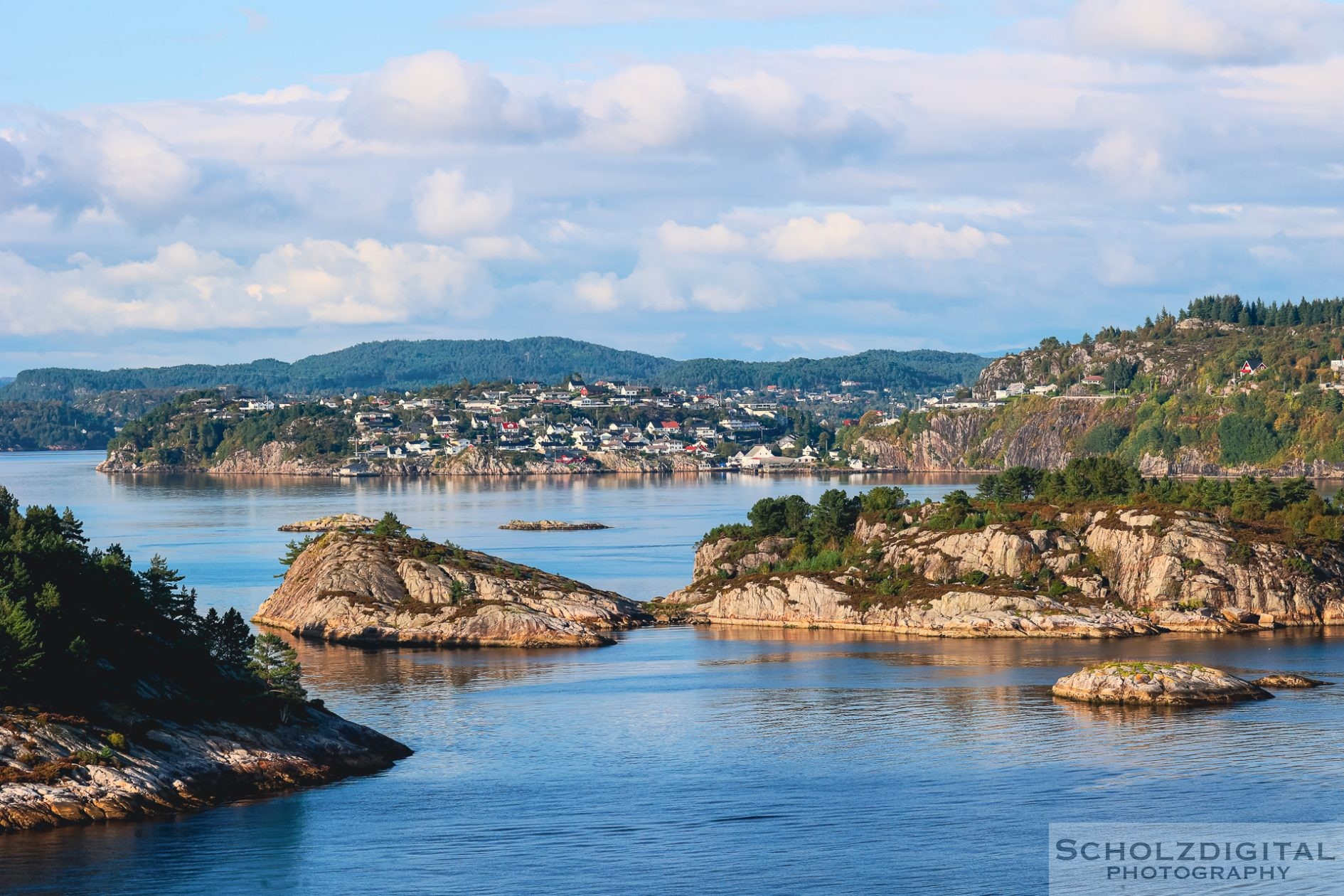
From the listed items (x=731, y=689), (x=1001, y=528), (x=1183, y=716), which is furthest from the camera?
(x=1001, y=528)

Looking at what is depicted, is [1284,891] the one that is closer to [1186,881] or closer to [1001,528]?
[1186,881]

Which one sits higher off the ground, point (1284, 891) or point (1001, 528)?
point (1001, 528)

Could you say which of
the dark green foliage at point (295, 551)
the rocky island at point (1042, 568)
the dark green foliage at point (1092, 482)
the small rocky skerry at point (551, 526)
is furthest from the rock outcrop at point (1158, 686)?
the small rocky skerry at point (551, 526)

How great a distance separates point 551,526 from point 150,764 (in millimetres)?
110081

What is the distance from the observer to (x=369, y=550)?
86.1m

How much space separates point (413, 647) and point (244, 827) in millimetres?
35426

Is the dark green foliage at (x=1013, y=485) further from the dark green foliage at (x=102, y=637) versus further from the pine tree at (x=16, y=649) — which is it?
the pine tree at (x=16, y=649)

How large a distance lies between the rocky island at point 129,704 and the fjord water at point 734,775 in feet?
4.11

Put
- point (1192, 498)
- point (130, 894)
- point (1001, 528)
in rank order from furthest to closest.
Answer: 1. point (1192, 498)
2. point (1001, 528)
3. point (130, 894)

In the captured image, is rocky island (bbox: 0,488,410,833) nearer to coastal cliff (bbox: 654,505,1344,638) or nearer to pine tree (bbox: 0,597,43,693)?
pine tree (bbox: 0,597,43,693)

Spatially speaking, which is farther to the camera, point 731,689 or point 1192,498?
point 1192,498

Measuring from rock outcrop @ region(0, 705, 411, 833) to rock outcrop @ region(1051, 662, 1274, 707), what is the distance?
2679cm

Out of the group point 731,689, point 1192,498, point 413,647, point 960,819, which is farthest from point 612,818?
point 1192,498

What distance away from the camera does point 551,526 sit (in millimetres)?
155625
